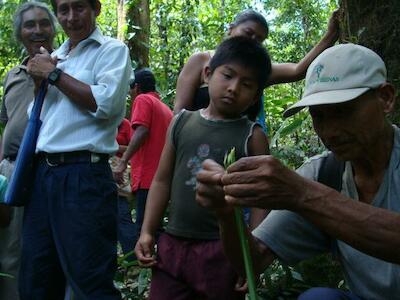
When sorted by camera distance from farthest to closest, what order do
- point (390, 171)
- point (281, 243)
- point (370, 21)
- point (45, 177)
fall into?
point (370, 21) < point (45, 177) < point (281, 243) < point (390, 171)

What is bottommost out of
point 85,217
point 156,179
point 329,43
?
point 85,217

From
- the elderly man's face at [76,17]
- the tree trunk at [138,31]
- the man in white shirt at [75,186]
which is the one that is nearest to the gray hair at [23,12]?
the elderly man's face at [76,17]

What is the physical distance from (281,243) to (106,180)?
1053mm

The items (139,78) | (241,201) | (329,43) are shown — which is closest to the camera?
(241,201)

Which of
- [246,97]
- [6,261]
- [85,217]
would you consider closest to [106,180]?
[85,217]

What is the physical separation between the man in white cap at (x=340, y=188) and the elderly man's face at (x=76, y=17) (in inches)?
51.9

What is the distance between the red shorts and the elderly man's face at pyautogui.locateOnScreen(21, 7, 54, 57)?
1459 mm

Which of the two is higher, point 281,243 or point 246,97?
point 246,97

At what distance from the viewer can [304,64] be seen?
9.94 feet

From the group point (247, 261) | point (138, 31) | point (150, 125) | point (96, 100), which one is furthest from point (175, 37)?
point (247, 261)

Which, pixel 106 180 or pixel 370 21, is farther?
pixel 370 21

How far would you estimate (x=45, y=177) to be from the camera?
8.39ft

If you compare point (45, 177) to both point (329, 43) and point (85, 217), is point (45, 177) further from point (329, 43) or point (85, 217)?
point (329, 43)

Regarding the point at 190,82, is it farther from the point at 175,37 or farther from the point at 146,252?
the point at 175,37
